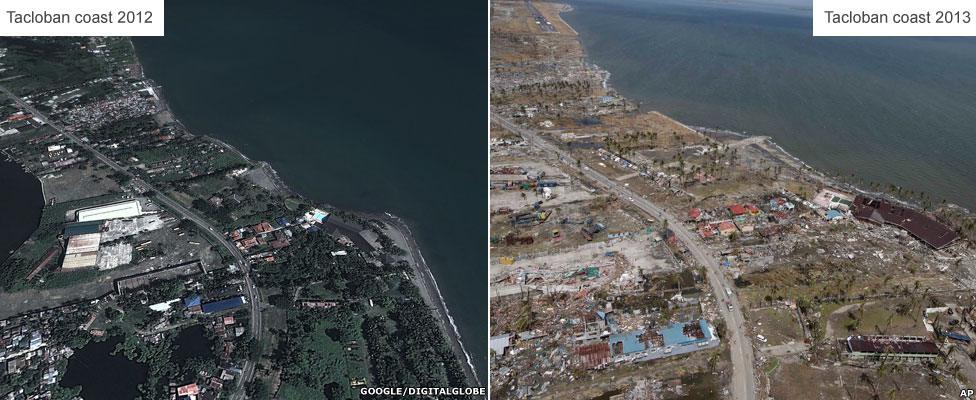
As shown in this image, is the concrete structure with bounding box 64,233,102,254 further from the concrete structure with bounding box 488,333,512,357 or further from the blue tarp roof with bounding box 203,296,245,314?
the concrete structure with bounding box 488,333,512,357

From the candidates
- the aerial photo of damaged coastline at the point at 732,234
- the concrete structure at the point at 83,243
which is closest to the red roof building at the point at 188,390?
the aerial photo of damaged coastline at the point at 732,234

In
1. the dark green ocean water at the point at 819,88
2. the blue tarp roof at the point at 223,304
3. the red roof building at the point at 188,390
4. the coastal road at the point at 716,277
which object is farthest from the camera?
the dark green ocean water at the point at 819,88

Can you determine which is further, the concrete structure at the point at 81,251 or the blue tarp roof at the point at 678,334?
the concrete structure at the point at 81,251

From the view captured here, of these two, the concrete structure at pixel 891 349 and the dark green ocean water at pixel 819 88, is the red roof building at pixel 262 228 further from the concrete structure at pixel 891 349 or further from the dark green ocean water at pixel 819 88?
the dark green ocean water at pixel 819 88

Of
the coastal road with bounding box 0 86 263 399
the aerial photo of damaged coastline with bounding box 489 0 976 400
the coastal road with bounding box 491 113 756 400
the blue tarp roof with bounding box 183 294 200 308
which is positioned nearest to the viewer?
the coastal road with bounding box 491 113 756 400

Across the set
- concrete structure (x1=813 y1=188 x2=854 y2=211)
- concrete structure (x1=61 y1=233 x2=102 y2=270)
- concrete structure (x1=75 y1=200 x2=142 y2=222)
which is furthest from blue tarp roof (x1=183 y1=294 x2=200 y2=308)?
concrete structure (x1=813 y1=188 x2=854 y2=211)

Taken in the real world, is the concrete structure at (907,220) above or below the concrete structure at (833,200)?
below

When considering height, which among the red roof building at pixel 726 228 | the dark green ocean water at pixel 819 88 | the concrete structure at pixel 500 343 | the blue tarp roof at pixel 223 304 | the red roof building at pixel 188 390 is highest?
the dark green ocean water at pixel 819 88

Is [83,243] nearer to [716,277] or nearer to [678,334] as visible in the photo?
[678,334]
